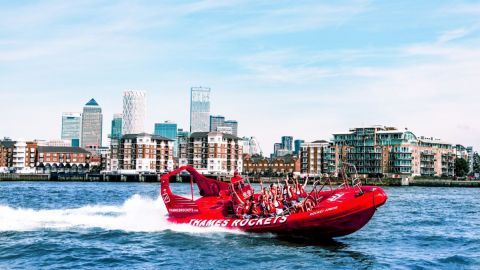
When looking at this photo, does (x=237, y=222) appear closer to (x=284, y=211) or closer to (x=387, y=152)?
(x=284, y=211)

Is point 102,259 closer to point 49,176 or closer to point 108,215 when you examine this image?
point 108,215

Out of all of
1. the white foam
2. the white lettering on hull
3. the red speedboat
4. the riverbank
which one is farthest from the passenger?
the riverbank

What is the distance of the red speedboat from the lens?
29219 mm

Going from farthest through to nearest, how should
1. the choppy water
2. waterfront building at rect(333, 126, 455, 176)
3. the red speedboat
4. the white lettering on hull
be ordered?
waterfront building at rect(333, 126, 455, 176) → the white lettering on hull → the red speedboat → the choppy water

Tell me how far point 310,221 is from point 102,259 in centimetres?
992

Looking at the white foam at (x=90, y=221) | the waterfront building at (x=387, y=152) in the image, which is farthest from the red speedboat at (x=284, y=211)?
the waterfront building at (x=387, y=152)

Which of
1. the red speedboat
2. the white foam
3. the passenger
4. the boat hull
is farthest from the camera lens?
the white foam

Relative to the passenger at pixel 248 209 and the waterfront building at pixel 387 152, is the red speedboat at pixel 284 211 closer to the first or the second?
the passenger at pixel 248 209

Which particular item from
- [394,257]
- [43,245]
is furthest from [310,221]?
[43,245]

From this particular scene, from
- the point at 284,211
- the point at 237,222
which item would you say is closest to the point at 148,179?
the point at 237,222

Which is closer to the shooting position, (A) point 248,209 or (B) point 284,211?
(B) point 284,211

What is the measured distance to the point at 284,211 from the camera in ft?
102

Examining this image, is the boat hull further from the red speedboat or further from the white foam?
the white foam

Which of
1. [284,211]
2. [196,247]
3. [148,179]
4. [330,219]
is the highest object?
[148,179]
